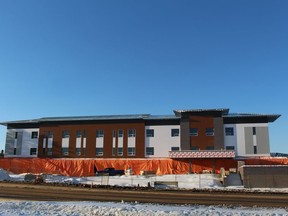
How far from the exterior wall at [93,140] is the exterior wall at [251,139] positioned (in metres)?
17.8

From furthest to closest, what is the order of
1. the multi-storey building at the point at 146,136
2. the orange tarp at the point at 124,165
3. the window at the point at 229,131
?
the window at the point at 229,131
the multi-storey building at the point at 146,136
the orange tarp at the point at 124,165

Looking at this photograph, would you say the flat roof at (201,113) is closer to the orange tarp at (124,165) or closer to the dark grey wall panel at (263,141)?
the dark grey wall panel at (263,141)

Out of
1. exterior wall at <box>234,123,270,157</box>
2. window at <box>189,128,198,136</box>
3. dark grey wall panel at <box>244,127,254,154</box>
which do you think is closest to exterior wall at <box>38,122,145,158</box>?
window at <box>189,128,198,136</box>

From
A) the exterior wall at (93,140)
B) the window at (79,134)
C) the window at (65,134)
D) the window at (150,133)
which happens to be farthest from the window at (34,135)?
the window at (150,133)

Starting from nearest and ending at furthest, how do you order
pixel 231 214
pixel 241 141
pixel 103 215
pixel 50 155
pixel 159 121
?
pixel 103 215 < pixel 231 214 < pixel 241 141 < pixel 159 121 < pixel 50 155

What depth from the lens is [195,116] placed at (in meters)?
69.7

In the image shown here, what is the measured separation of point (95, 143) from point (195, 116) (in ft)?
70.4

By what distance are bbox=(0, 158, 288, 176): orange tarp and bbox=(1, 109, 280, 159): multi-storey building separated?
2007 millimetres

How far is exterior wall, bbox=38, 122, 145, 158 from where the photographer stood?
71.5 m

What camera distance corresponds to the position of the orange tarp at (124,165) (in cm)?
6097

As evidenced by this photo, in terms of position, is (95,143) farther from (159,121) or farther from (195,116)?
(195,116)

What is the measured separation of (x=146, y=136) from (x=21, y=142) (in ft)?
94.5

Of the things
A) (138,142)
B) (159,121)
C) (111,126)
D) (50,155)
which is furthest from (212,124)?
(50,155)

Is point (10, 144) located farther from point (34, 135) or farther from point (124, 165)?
point (124, 165)
